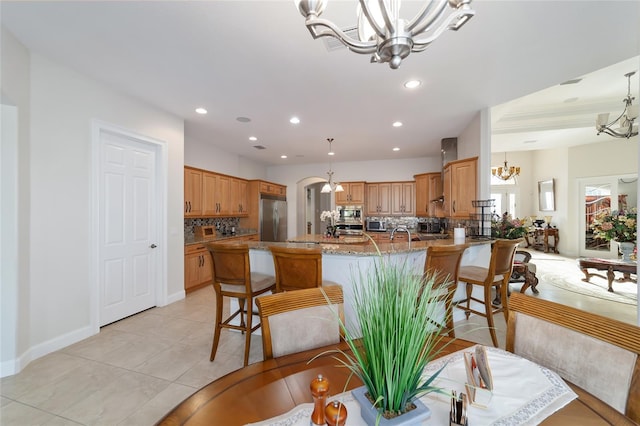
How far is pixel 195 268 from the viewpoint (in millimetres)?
4570

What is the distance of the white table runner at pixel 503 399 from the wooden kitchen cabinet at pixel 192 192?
14.9 feet

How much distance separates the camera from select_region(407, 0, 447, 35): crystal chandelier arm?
1063 millimetres

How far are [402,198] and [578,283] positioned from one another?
12.4ft

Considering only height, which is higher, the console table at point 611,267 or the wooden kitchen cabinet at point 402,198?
the wooden kitchen cabinet at point 402,198

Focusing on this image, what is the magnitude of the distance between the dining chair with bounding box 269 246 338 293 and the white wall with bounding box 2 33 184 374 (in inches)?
87.9

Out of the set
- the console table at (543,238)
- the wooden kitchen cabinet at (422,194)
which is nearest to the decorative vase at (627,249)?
the wooden kitchen cabinet at (422,194)

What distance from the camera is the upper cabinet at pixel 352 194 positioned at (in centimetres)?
708

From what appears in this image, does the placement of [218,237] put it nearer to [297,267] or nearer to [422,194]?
[297,267]

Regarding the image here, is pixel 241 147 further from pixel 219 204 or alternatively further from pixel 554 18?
pixel 554 18

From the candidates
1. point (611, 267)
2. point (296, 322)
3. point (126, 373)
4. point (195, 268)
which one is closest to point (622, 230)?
point (611, 267)

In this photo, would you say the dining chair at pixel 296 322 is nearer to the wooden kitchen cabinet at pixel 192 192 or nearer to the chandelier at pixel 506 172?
the wooden kitchen cabinet at pixel 192 192

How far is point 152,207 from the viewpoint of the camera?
367 cm

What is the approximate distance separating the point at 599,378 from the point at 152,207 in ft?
14.4

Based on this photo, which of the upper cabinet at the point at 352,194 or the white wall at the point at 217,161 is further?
the upper cabinet at the point at 352,194
